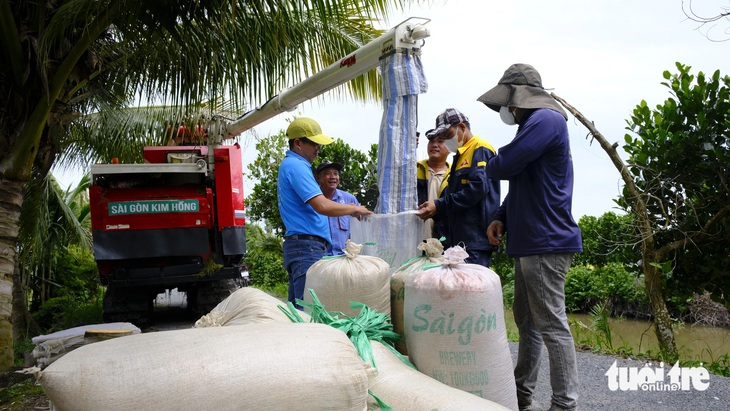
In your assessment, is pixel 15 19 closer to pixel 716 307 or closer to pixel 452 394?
pixel 452 394

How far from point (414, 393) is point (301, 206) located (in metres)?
2.26

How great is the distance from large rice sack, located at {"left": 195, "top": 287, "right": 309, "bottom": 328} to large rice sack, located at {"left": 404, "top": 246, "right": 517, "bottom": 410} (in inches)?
20.6

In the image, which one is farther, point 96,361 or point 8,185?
point 8,185

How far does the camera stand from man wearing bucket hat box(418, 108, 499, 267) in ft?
11.9

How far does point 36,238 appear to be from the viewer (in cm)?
954

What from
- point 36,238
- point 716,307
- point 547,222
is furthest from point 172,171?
point 716,307

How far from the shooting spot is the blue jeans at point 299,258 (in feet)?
14.0

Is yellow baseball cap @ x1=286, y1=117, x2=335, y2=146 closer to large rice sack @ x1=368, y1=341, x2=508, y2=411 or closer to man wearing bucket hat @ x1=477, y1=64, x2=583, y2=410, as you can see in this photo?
man wearing bucket hat @ x1=477, y1=64, x2=583, y2=410

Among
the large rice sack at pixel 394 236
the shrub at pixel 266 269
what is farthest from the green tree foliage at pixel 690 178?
the shrub at pixel 266 269

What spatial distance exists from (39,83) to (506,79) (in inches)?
185

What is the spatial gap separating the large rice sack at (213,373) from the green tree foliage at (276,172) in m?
11.1

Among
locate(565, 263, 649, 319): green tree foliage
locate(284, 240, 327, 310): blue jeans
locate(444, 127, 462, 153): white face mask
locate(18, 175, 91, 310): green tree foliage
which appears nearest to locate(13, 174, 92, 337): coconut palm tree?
locate(18, 175, 91, 310): green tree foliage

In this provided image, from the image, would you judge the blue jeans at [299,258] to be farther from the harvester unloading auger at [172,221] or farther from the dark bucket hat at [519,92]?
the harvester unloading auger at [172,221]

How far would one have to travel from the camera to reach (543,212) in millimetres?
3232
